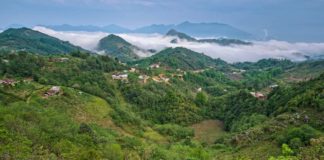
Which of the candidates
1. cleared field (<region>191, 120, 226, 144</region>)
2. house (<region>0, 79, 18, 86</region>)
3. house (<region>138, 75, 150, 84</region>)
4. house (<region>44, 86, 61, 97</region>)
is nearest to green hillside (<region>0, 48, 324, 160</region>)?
house (<region>0, 79, 18, 86</region>)

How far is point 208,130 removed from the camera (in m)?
91.9

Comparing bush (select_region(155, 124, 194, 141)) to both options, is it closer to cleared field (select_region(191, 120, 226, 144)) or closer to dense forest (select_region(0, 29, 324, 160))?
dense forest (select_region(0, 29, 324, 160))

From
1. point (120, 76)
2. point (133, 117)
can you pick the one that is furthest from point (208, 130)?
point (120, 76)

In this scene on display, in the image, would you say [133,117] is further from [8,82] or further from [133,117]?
[8,82]

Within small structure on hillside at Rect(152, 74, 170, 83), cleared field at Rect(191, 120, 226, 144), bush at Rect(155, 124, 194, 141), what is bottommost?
cleared field at Rect(191, 120, 226, 144)

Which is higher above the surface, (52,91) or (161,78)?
(52,91)

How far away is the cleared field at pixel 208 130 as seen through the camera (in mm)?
84200

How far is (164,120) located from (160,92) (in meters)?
17.0

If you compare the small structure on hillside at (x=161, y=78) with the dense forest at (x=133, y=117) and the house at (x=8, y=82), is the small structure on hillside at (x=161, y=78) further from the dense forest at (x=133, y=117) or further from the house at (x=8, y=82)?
the house at (x=8, y=82)

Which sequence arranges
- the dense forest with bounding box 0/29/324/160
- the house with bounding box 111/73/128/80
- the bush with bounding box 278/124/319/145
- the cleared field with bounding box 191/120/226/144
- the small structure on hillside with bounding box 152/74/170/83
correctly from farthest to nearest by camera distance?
the small structure on hillside with bounding box 152/74/170/83 → the house with bounding box 111/73/128/80 → the cleared field with bounding box 191/120/226/144 → the bush with bounding box 278/124/319/145 → the dense forest with bounding box 0/29/324/160

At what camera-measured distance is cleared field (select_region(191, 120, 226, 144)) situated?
84.2 metres

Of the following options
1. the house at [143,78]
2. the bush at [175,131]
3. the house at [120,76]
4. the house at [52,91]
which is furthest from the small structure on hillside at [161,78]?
the house at [52,91]

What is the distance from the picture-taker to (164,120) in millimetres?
92188

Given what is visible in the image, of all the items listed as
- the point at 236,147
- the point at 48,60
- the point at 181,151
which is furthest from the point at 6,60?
the point at 236,147
